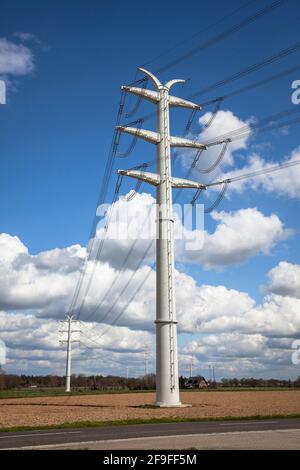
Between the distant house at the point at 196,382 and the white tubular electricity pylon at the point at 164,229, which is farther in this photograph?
the distant house at the point at 196,382

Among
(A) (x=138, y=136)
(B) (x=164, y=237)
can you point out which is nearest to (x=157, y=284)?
(B) (x=164, y=237)

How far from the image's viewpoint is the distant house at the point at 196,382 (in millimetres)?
136875

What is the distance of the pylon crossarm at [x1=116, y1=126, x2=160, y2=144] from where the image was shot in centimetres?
5012

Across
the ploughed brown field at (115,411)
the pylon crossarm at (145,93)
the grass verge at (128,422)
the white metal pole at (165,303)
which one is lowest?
the ploughed brown field at (115,411)

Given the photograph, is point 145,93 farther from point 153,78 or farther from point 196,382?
point 196,382

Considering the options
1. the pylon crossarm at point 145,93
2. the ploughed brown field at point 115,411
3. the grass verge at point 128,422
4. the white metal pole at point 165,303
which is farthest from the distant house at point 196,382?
the grass verge at point 128,422

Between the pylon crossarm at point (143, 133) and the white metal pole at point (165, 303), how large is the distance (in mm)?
2594

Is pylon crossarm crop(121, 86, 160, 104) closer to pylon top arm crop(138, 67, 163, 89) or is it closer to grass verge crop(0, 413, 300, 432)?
pylon top arm crop(138, 67, 163, 89)

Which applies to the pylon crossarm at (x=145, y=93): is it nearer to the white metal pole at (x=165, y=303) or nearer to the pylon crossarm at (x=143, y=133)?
the pylon crossarm at (x=143, y=133)

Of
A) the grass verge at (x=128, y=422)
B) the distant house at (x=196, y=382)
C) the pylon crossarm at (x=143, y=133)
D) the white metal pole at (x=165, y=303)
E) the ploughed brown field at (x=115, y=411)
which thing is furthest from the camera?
the distant house at (x=196, y=382)

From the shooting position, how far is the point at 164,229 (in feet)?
163
